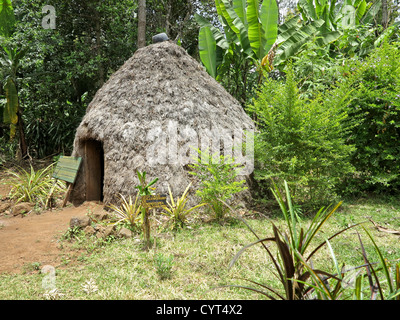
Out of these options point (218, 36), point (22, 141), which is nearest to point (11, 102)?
point (22, 141)

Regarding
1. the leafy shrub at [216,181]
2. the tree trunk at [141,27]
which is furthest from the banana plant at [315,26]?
the leafy shrub at [216,181]

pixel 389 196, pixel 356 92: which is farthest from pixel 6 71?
pixel 389 196

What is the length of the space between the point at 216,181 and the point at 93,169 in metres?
3.04

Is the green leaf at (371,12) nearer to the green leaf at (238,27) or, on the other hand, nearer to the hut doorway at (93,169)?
the green leaf at (238,27)

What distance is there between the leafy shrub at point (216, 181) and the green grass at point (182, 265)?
0.32m

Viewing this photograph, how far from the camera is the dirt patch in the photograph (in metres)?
3.60

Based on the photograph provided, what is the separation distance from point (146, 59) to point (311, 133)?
3520mm

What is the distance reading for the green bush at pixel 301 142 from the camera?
480 centimetres

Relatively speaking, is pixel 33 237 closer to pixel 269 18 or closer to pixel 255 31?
pixel 255 31

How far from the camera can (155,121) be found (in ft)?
17.4

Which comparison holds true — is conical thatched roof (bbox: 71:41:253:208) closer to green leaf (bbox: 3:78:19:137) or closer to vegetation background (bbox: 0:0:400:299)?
vegetation background (bbox: 0:0:400:299)

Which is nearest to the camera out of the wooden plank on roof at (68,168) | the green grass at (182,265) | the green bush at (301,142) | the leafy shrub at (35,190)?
the green grass at (182,265)

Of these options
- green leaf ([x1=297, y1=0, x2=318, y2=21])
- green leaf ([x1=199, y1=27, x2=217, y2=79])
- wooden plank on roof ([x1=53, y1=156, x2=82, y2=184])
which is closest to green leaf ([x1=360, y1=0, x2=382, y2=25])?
green leaf ([x1=297, y1=0, x2=318, y2=21])

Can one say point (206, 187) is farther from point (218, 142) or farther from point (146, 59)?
point (146, 59)
